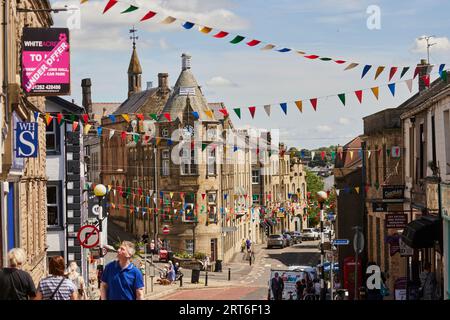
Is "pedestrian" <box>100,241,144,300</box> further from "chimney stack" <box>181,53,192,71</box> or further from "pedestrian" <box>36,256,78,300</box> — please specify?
"chimney stack" <box>181,53,192,71</box>

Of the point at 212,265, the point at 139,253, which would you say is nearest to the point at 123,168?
the point at 212,265

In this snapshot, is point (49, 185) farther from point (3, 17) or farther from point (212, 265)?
point (212, 265)

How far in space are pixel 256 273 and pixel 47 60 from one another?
36.4 meters

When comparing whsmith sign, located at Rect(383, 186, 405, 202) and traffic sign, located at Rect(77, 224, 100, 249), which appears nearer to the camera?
traffic sign, located at Rect(77, 224, 100, 249)

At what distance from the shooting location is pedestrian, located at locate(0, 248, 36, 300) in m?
11.8

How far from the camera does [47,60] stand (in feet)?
71.9

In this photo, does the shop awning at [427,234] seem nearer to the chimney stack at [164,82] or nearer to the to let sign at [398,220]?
the to let sign at [398,220]

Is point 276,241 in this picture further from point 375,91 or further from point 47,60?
point 47,60

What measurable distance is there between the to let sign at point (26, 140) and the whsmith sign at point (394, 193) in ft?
47.9

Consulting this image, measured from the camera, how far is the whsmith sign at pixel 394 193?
32.3 metres

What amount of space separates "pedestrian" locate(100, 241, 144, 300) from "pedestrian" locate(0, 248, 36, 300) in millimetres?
999

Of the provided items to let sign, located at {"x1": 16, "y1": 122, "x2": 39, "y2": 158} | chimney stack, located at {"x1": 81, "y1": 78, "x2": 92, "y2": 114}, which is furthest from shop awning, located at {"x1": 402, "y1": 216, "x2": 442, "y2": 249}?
chimney stack, located at {"x1": 81, "y1": 78, "x2": 92, "y2": 114}

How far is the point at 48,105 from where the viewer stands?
36000 mm
